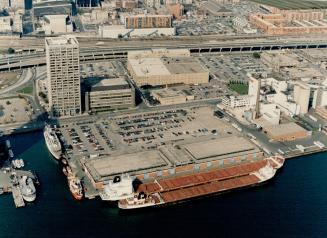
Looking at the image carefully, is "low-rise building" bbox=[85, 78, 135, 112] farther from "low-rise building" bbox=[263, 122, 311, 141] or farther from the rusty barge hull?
the rusty barge hull

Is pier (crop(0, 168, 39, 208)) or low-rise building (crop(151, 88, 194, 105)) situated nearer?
pier (crop(0, 168, 39, 208))

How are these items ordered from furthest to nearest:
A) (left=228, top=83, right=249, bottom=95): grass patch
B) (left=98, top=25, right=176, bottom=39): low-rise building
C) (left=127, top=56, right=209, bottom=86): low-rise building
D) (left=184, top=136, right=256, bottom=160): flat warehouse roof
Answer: (left=98, top=25, right=176, bottom=39): low-rise building
(left=127, top=56, right=209, bottom=86): low-rise building
(left=228, top=83, right=249, bottom=95): grass patch
(left=184, top=136, right=256, bottom=160): flat warehouse roof

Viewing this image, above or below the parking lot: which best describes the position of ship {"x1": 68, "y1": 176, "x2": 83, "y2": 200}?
below

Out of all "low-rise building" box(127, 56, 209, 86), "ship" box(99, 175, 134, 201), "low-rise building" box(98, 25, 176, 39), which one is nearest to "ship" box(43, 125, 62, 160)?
"ship" box(99, 175, 134, 201)

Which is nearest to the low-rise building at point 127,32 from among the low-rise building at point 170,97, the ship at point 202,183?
the low-rise building at point 170,97

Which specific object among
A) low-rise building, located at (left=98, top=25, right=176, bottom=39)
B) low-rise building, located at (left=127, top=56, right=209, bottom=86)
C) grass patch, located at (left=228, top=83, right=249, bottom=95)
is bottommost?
grass patch, located at (left=228, top=83, right=249, bottom=95)

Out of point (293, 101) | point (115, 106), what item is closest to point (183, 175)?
point (115, 106)

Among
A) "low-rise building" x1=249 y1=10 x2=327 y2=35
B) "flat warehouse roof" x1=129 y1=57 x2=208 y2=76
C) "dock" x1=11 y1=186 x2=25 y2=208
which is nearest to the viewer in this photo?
"dock" x1=11 y1=186 x2=25 y2=208

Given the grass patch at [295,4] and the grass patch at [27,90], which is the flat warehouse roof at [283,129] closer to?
the grass patch at [27,90]
